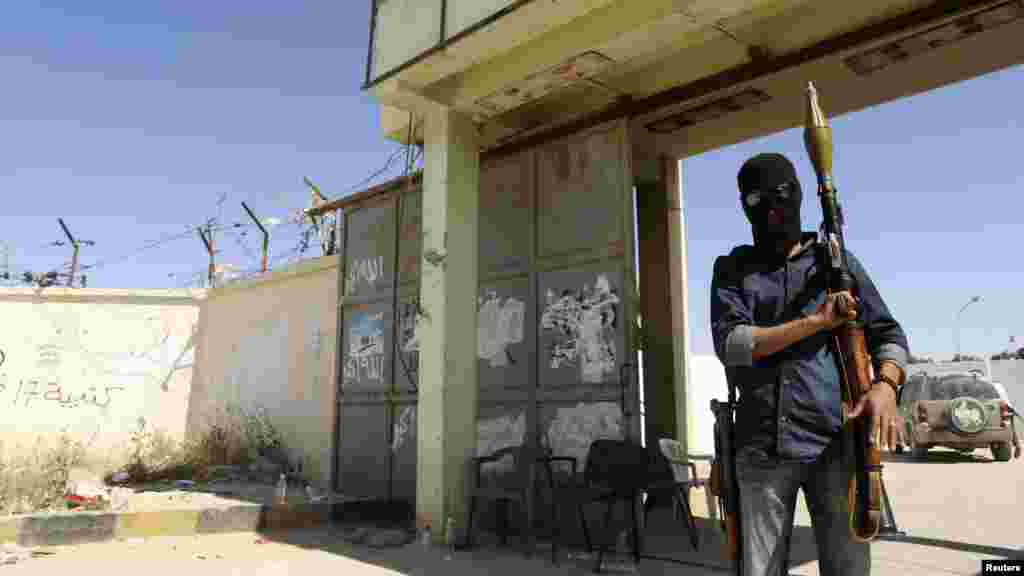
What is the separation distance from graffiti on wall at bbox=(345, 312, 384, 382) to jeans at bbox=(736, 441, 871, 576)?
19.1 feet

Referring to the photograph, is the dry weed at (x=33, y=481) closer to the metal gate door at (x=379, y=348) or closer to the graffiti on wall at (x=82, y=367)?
the metal gate door at (x=379, y=348)

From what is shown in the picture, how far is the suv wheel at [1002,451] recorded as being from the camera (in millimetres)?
12194

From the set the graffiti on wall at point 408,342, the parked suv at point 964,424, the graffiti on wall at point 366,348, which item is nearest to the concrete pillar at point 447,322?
the graffiti on wall at point 408,342

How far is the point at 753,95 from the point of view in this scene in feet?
19.2

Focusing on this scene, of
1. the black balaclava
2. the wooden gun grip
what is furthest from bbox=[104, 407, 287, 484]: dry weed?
the black balaclava

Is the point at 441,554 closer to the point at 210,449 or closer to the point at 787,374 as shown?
the point at 787,374

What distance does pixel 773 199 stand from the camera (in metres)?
2.12

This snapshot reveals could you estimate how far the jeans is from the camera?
6.28 feet

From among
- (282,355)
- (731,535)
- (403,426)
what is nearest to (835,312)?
(731,535)

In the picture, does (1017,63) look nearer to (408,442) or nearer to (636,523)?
(636,523)

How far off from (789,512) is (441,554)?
3687mm

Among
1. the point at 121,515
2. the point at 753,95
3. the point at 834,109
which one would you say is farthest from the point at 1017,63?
the point at 121,515

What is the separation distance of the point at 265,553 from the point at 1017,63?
642 cm

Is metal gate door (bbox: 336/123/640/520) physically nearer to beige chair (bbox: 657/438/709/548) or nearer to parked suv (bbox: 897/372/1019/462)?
beige chair (bbox: 657/438/709/548)
